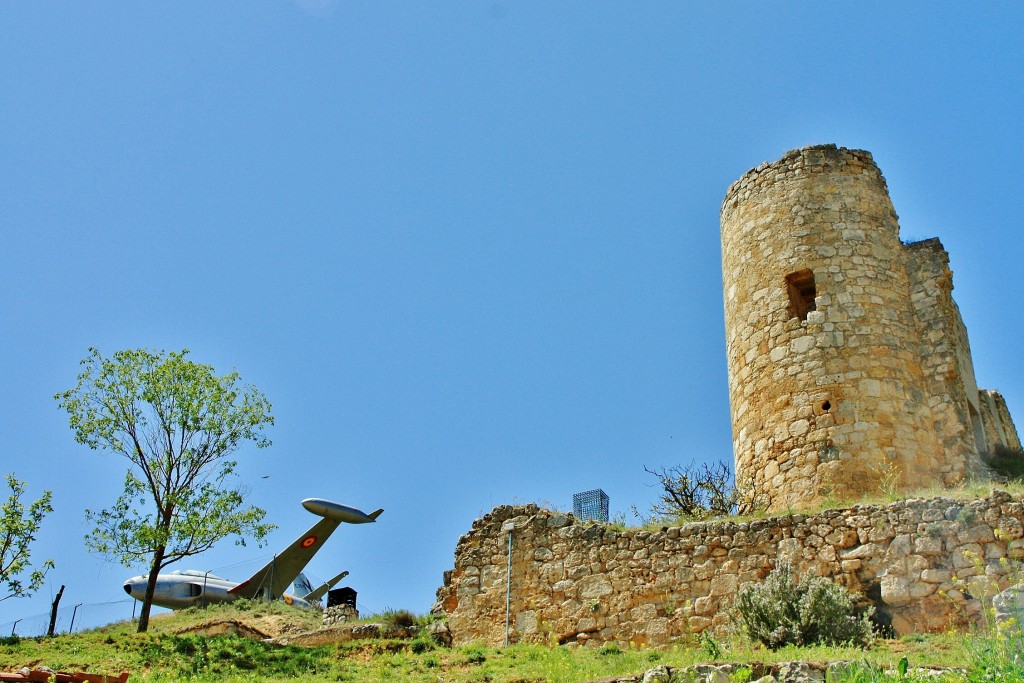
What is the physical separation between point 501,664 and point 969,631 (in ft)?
15.9

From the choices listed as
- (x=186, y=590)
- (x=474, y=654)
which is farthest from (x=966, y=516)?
(x=186, y=590)

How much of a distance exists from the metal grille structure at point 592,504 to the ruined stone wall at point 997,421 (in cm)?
578

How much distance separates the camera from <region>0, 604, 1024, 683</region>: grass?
9.00 m

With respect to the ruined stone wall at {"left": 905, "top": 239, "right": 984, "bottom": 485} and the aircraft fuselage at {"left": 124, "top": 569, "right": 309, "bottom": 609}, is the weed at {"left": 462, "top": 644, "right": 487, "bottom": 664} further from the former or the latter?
the aircraft fuselage at {"left": 124, "top": 569, "right": 309, "bottom": 609}

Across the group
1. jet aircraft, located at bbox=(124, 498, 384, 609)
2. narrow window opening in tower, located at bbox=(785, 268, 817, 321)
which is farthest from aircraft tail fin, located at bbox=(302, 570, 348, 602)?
narrow window opening in tower, located at bbox=(785, 268, 817, 321)

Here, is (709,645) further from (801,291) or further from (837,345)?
(801,291)

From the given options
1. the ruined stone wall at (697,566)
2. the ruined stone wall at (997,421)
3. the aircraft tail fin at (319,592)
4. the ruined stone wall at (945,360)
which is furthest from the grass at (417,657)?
the aircraft tail fin at (319,592)

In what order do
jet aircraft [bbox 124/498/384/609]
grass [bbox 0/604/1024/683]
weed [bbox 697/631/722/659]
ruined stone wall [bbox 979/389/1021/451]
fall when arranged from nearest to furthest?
grass [bbox 0/604/1024/683] < weed [bbox 697/631/722/659] < ruined stone wall [bbox 979/389/1021/451] < jet aircraft [bbox 124/498/384/609]

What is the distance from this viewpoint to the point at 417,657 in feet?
41.6

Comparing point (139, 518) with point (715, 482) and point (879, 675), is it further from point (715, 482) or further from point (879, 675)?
point (879, 675)

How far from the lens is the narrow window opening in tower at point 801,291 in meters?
15.0

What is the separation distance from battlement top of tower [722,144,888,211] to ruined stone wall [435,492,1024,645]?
595 centimetres

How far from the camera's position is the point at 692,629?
11.9m

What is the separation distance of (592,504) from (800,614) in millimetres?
5176
